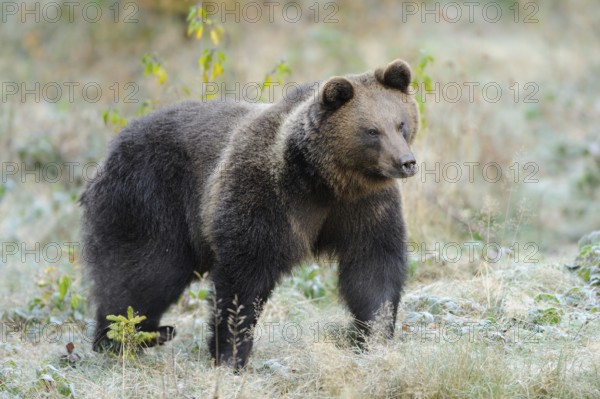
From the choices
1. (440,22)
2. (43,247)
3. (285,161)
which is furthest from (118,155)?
(440,22)

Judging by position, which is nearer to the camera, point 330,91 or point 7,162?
point 330,91

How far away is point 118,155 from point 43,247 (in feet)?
15.6

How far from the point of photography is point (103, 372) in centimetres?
714

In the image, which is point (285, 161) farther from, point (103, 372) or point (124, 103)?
point (124, 103)

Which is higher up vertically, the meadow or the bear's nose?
the bear's nose

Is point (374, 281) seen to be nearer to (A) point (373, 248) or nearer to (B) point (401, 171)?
(A) point (373, 248)

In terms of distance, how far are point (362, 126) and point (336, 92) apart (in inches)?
12.9

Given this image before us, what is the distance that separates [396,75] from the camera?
6840 mm

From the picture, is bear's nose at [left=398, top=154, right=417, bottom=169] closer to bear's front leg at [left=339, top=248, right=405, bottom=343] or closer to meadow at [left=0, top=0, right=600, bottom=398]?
bear's front leg at [left=339, top=248, right=405, bottom=343]

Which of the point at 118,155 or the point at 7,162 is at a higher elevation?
the point at 118,155

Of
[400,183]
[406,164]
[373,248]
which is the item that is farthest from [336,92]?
[400,183]

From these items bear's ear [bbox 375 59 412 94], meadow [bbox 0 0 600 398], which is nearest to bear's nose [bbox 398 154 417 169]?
bear's ear [bbox 375 59 412 94]

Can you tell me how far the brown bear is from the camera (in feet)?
22.0

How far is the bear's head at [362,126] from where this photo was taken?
6.58 meters
